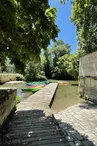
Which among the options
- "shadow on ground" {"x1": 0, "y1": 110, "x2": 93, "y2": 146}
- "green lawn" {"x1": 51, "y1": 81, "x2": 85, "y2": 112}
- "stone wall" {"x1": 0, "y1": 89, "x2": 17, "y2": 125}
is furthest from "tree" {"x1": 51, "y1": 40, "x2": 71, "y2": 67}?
"shadow on ground" {"x1": 0, "y1": 110, "x2": 93, "y2": 146}

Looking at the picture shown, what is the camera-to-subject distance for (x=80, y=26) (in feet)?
65.1

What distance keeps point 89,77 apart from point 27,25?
675cm

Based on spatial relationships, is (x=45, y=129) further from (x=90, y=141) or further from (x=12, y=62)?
(x=12, y=62)

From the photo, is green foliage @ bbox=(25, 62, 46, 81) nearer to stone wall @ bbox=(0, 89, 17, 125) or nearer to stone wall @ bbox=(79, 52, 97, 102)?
stone wall @ bbox=(79, 52, 97, 102)

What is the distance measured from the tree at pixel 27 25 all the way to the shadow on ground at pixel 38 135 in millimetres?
2173

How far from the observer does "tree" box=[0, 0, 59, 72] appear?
4.00m

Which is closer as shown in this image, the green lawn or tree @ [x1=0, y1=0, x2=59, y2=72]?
tree @ [x1=0, y1=0, x2=59, y2=72]

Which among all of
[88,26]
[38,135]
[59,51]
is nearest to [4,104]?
[38,135]

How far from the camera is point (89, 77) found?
1125cm

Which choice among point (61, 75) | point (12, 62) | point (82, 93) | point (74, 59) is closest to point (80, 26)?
point (74, 59)

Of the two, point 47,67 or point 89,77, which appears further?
point 47,67

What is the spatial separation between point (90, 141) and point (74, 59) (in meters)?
21.2

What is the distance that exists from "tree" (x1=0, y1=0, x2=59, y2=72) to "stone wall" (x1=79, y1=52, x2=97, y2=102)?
531cm

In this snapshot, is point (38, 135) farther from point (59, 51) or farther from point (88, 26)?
point (59, 51)
